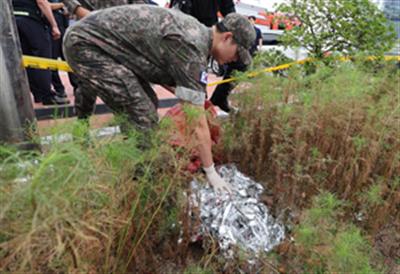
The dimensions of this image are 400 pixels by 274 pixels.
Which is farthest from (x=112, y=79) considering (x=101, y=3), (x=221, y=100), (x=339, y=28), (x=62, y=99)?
(x=339, y=28)

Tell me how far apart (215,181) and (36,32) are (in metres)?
2.83

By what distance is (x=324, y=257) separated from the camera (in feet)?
5.26

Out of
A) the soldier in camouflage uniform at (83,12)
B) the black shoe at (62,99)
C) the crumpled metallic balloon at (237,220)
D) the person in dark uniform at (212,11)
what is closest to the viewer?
the crumpled metallic balloon at (237,220)

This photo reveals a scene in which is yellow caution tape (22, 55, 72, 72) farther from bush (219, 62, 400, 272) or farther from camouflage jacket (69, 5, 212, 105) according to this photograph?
bush (219, 62, 400, 272)

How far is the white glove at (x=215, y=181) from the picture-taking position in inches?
86.4

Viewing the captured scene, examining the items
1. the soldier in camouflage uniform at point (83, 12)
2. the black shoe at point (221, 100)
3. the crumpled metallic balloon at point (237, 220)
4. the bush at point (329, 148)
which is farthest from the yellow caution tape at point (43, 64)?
the crumpled metallic balloon at point (237, 220)

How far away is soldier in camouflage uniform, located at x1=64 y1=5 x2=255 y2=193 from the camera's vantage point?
2.07 meters

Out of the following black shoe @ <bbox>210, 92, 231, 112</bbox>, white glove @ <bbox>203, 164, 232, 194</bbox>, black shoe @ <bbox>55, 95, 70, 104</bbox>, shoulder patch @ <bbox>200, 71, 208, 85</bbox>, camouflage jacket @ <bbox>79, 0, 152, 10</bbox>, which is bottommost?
black shoe @ <bbox>55, 95, 70, 104</bbox>

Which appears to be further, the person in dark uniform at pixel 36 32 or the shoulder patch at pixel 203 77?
the person in dark uniform at pixel 36 32

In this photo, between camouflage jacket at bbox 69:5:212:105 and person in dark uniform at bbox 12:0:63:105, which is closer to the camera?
camouflage jacket at bbox 69:5:212:105

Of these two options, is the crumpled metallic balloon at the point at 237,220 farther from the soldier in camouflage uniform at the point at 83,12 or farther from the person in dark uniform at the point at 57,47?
the person in dark uniform at the point at 57,47

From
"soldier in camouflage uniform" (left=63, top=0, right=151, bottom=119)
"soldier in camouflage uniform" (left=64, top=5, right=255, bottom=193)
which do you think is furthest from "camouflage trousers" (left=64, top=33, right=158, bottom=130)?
"soldier in camouflage uniform" (left=63, top=0, right=151, bottom=119)

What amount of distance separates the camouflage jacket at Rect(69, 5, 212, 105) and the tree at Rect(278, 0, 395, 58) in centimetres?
211

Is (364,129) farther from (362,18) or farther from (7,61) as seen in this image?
(7,61)
